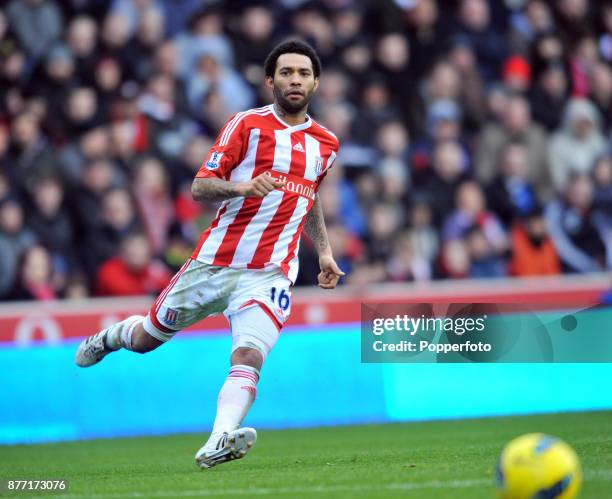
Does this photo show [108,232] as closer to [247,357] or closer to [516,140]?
[516,140]

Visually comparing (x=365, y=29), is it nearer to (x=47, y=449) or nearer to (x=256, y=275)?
(x=47, y=449)

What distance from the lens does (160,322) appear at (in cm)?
909

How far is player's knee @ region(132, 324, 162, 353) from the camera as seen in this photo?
30.3 ft

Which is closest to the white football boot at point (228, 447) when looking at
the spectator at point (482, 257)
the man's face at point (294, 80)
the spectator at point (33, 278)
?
the man's face at point (294, 80)

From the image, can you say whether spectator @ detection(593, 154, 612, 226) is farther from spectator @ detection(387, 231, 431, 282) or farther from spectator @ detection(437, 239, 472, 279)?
spectator @ detection(387, 231, 431, 282)

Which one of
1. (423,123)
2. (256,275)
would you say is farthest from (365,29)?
(256,275)

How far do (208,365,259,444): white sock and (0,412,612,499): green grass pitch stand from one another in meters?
0.33

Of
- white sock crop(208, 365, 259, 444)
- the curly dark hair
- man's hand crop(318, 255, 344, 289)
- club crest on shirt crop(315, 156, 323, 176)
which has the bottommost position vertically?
white sock crop(208, 365, 259, 444)

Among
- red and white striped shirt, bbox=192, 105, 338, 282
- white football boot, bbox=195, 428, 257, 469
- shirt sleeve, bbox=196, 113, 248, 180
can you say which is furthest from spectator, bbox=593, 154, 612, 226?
white football boot, bbox=195, 428, 257, 469

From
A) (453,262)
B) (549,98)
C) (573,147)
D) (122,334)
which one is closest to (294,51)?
(122,334)

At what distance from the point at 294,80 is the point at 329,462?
2.56m

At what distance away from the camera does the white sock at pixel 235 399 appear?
26.2 ft

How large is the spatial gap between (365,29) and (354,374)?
20.8 ft

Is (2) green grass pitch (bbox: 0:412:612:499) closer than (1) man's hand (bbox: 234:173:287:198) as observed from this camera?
Yes
